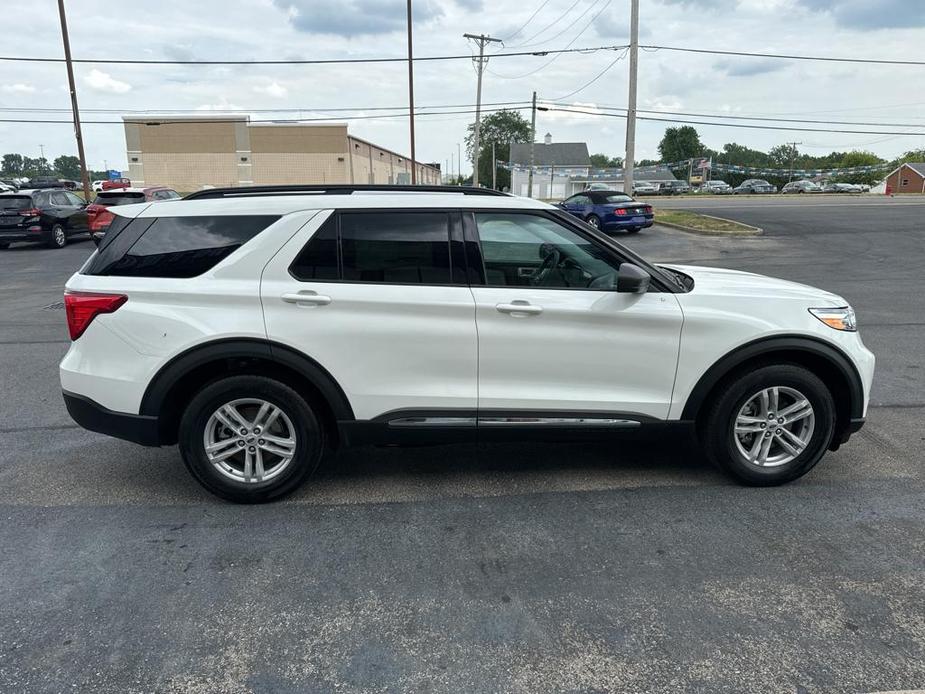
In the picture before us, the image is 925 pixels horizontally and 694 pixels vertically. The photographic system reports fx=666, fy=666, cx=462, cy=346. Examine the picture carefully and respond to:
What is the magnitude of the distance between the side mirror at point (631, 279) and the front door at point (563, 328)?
0.11 metres

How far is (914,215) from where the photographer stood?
24.0 meters

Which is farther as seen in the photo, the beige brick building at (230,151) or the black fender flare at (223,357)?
the beige brick building at (230,151)

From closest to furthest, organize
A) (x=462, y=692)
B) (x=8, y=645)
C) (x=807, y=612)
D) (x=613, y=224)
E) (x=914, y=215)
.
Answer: (x=462, y=692)
(x=8, y=645)
(x=807, y=612)
(x=613, y=224)
(x=914, y=215)

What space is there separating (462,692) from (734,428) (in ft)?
7.73

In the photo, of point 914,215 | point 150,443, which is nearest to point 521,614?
point 150,443

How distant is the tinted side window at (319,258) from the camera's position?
3.72 metres

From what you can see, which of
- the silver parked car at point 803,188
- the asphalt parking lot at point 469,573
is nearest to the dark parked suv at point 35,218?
the asphalt parking lot at point 469,573

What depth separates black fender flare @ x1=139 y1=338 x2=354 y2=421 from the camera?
3.65 m

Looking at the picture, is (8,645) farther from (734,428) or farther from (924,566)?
(924,566)

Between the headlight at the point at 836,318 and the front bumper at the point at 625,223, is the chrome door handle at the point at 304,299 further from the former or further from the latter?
the front bumper at the point at 625,223

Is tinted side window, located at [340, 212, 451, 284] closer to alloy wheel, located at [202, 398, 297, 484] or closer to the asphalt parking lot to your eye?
alloy wheel, located at [202, 398, 297, 484]

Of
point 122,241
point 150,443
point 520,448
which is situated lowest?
point 520,448

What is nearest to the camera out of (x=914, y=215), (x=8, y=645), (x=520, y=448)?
(x=8, y=645)

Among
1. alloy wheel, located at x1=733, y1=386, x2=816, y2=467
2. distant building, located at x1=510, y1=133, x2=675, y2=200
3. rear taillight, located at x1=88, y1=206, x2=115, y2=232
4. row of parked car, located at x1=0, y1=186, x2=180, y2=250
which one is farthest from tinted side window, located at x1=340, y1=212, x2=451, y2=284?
distant building, located at x1=510, y1=133, x2=675, y2=200
